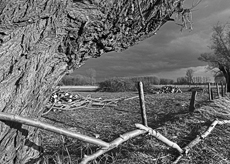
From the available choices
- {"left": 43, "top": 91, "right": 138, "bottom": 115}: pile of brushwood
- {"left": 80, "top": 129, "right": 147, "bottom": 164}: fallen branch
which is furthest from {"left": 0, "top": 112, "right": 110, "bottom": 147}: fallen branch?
{"left": 43, "top": 91, "right": 138, "bottom": 115}: pile of brushwood

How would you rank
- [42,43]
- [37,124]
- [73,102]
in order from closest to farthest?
1. [37,124]
2. [42,43]
3. [73,102]

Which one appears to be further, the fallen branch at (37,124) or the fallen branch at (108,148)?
the fallen branch at (108,148)

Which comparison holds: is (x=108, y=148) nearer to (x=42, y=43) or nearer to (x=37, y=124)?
(x=37, y=124)

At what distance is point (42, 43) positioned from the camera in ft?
5.59

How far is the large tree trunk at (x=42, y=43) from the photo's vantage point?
60.9 inches

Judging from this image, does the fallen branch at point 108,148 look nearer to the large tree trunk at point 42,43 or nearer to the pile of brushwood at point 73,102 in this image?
the large tree trunk at point 42,43

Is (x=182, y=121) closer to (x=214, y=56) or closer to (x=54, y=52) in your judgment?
(x=54, y=52)

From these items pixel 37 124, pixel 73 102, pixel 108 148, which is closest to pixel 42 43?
pixel 37 124

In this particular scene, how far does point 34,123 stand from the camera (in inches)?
57.5

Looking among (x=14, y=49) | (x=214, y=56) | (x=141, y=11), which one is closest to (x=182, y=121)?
(x=141, y=11)

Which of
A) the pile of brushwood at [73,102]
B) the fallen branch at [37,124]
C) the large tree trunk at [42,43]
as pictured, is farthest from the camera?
the pile of brushwood at [73,102]

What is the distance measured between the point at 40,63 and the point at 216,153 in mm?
2449

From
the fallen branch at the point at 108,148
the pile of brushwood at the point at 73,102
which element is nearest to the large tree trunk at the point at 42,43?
the fallen branch at the point at 108,148

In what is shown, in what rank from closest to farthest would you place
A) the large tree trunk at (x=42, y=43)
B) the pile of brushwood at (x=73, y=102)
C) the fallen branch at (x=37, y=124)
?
the fallen branch at (x=37, y=124) → the large tree trunk at (x=42, y=43) → the pile of brushwood at (x=73, y=102)
